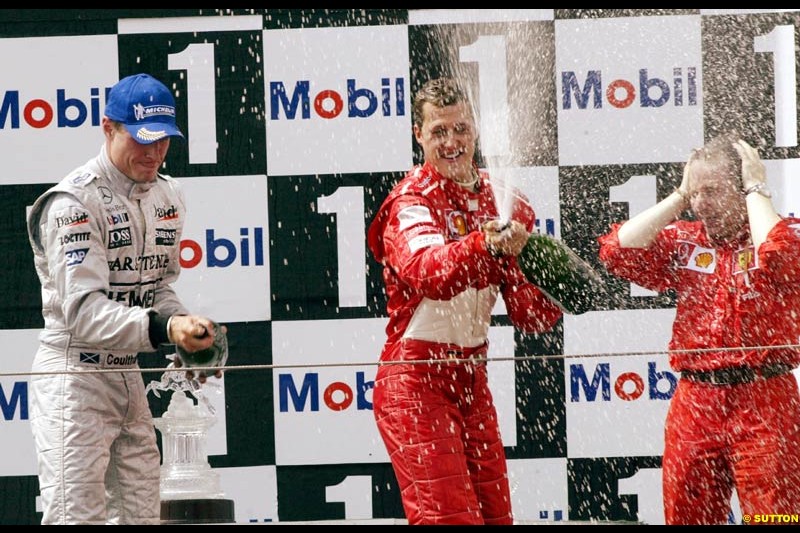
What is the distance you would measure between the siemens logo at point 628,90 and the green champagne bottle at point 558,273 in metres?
1.00

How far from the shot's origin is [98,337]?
3.32m

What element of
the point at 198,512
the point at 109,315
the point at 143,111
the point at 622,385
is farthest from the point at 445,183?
the point at 198,512

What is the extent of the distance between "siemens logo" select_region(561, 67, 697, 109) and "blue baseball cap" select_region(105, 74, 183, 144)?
4.35 feet

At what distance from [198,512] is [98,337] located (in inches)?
36.1

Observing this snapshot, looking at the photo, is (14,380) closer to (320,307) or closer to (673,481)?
(320,307)

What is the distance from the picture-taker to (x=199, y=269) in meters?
4.34

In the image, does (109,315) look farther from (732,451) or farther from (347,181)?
(732,451)

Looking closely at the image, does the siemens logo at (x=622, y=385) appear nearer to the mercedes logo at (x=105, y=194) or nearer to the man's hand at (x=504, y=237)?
the man's hand at (x=504, y=237)

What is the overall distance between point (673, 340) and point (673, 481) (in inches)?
14.9

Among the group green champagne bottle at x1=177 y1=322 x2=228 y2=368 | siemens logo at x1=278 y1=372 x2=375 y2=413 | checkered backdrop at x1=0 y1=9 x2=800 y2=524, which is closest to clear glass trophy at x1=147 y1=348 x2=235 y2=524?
checkered backdrop at x1=0 y1=9 x2=800 y2=524

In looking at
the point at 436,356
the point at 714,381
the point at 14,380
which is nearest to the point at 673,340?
the point at 714,381

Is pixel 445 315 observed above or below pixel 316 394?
above

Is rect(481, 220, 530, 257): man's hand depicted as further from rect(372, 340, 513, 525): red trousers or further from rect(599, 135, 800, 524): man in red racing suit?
rect(599, 135, 800, 524): man in red racing suit

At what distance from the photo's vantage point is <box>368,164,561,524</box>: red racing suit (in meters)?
3.31
